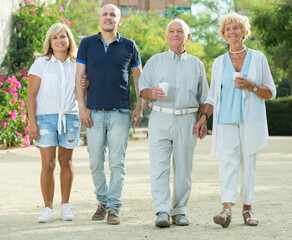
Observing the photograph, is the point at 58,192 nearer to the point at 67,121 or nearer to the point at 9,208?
the point at 9,208

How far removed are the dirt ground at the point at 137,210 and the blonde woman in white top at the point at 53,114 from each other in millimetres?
396

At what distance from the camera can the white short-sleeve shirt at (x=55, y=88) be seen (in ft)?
19.8

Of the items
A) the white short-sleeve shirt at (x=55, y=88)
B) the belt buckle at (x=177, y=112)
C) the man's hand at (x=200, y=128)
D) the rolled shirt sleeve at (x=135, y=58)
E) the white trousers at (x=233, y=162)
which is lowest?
the white trousers at (x=233, y=162)

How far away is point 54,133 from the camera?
602 cm

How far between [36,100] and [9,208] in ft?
5.20

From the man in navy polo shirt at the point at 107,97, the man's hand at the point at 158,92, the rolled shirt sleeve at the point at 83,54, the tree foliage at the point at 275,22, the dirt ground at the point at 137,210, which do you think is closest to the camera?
the dirt ground at the point at 137,210

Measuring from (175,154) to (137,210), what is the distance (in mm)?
1249

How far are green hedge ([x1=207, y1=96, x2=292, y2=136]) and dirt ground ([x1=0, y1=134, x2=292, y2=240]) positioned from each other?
1885 cm

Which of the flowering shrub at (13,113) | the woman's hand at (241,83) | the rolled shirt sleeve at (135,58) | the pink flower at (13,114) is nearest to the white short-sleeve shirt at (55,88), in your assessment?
the rolled shirt sleeve at (135,58)

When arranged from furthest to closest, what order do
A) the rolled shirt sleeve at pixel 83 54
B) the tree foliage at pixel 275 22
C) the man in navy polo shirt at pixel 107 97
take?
the tree foliage at pixel 275 22
the rolled shirt sleeve at pixel 83 54
the man in navy polo shirt at pixel 107 97

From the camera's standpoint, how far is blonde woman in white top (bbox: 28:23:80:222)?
600 cm

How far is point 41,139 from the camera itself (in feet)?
19.7

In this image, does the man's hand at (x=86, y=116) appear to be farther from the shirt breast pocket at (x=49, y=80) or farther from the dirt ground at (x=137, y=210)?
the dirt ground at (x=137, y=210)

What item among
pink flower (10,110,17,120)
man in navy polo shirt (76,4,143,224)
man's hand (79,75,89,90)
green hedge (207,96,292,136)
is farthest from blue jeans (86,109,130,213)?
green hedge (207,96,292,136)
